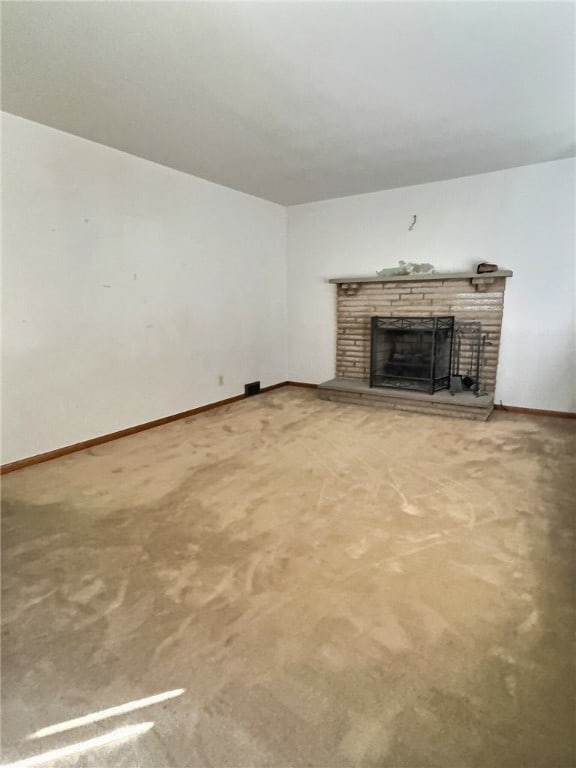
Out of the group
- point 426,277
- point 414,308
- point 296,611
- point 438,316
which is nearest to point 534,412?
point 438,316

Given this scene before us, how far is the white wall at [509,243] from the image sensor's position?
3828 mm

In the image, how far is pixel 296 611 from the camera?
1578 millimetres

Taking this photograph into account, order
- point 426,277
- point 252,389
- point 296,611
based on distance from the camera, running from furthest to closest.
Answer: point 252,389, point 426,277, point 296,611

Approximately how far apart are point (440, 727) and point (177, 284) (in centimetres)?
375

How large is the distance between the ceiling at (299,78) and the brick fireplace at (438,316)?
1.19 metres

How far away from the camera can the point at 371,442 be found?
3.36 meters

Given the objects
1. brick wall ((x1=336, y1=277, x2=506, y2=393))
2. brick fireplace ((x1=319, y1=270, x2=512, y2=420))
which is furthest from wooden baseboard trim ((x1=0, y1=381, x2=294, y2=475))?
brick wall ((x1=336, y1=277, x2=506, y2=393))

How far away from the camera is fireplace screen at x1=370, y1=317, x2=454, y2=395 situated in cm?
436

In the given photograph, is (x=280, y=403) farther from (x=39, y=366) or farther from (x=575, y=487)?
(x=575, y=487)

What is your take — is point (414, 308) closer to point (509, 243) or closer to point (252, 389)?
point (509, 243)

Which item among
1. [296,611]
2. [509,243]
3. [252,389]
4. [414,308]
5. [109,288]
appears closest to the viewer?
[296,611]

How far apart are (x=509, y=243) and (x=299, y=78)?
2763 millimetres

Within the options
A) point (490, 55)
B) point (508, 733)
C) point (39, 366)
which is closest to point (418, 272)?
point (490, 55)

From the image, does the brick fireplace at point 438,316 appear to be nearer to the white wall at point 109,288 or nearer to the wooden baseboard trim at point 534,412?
the wooden baseboard trim at point 534,412
